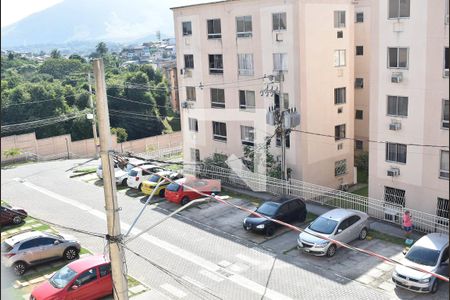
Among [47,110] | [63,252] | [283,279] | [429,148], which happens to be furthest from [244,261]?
[47,110]

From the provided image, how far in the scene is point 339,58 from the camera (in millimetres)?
29312

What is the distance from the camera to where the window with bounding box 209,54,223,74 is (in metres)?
32.3

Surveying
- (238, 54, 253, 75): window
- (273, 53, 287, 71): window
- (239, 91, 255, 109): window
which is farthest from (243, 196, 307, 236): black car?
(238, 54, 253, 75): window

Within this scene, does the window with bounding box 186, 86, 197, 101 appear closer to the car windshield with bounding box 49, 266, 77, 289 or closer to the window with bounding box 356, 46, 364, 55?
the window with bounding box 356, 46, 364, 55

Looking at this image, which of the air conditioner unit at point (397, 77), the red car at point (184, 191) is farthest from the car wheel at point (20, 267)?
the air conditioner unit at point (397, 77)

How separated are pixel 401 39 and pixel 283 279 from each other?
11659mm

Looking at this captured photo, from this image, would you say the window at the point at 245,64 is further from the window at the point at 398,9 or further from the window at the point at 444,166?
the window at the point at 444,166

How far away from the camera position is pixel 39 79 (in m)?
59.7

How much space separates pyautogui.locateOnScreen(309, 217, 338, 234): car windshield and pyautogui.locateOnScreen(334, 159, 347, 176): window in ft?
32.5

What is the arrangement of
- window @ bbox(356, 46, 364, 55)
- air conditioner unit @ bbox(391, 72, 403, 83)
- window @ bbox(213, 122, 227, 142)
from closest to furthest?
air conditioner unit @ bbox(391, 72, 403, 83) < window @ bbox(213, 122, 227, 142) < window @ bbox(356, 46, 364, 55)

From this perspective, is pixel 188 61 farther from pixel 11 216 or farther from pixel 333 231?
pixel 333 231

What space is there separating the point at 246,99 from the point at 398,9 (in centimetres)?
1122

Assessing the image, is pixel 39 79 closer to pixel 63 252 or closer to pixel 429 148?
pixel 63 252

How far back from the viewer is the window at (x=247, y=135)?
101 feet
